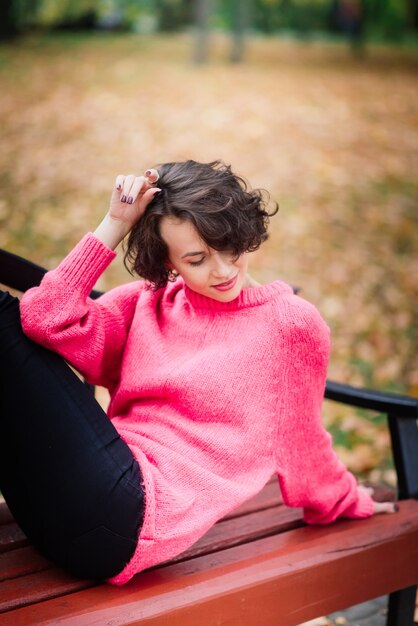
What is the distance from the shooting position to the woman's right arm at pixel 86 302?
1.98m

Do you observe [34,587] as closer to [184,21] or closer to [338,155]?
[338,155]

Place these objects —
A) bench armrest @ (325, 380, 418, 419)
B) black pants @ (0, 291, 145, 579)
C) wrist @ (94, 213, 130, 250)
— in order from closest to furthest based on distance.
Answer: black pants @ (0, 291, 145, 579) < wrist @ (94, 213, 130, 250) < bench armrest @ (325, 380, 418, 419)

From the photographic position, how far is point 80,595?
198cm

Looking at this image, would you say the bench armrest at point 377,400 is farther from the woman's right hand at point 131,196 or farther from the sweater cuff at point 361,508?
the woman's right hand at point 131,196

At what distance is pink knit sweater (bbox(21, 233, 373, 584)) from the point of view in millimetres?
2051

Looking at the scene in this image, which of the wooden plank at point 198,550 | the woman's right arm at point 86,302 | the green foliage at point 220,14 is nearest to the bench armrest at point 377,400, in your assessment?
the wooden plank at point 198,550

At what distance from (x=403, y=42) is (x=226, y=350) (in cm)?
903

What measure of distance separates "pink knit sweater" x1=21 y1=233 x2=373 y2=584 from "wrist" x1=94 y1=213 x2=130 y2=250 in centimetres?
5

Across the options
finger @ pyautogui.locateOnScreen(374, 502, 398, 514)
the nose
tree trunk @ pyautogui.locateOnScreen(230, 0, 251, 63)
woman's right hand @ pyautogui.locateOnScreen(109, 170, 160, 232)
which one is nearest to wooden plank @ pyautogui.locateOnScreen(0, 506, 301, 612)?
finger @ pyautogui.locateOnScreen(374, 502, 398, 514)

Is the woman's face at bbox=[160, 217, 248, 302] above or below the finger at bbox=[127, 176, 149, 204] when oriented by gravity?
below

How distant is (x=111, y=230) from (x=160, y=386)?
0.46 metres

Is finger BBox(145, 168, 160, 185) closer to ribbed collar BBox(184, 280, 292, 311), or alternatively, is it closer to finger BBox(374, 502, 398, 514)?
ribbed collar BBox(184, 280, 292, 311)

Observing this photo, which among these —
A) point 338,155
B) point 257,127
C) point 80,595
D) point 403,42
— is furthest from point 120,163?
point 80,595

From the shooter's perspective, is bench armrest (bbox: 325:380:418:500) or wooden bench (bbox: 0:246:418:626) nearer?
wooden bench (bbox: 0:246:418:626)
